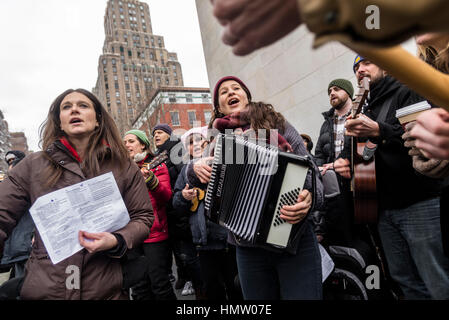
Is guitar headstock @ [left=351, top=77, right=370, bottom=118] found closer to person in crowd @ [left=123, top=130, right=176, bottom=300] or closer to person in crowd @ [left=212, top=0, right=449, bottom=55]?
person in crowd @ [left=212, top=0, right=449, bottom=55]

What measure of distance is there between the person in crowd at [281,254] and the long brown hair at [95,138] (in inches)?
23.0

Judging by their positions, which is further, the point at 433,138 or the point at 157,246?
the point at 157,246

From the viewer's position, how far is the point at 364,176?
75.7 inches

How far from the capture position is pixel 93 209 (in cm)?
144

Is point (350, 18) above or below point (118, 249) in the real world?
above

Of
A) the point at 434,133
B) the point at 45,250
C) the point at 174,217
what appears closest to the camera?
the point at 434,133

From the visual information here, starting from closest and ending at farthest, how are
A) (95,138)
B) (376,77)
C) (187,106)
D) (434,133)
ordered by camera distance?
(434,133)
(95,138)
(376,77)
(187,106)

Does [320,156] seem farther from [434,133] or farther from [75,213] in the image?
[75,213]

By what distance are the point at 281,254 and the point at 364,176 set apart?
0.96 metres

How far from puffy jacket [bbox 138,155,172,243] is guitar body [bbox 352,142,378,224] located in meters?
1.95

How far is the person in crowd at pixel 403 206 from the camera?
166 centimetres

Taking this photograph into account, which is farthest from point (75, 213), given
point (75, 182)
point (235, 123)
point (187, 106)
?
point (187, 106)

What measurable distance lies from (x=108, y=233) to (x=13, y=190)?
0.60 metres
